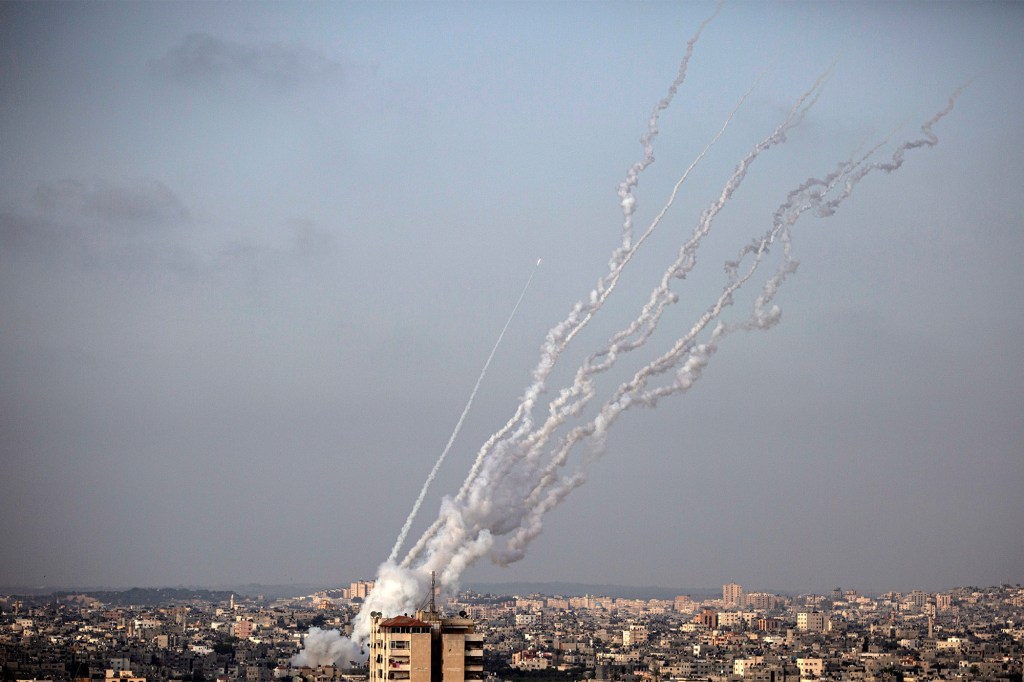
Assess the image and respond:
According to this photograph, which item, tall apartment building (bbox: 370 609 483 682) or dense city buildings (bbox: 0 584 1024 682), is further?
dense city buildings (bbox: 0 584 1024 682)

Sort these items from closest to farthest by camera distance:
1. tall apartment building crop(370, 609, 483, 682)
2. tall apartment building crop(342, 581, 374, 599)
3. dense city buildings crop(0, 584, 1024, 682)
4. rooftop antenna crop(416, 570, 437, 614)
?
tall apartment building crop(370, 609, 483, 682)
rooftop antenna crop(416, 570, 437, 614)
dense city buildings crop(0, 584, 1024, 682)
tall apartment building crop(342, 581, 374, 599)

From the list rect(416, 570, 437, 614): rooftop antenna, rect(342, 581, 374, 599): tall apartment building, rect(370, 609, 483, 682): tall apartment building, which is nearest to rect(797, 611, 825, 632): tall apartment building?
rect(342, 581, 374, 599): tall apartment building

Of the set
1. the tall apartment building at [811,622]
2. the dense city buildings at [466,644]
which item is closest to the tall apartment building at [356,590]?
the dense city buildings at [466,644]

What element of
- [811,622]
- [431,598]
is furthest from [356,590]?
[431,598]

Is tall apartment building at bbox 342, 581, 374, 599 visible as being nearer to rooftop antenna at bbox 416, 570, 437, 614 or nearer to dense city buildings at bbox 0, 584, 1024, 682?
dense city buildings at bbox 0, 584, 1024, 682

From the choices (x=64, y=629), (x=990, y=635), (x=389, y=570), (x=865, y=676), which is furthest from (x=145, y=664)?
(x=990, y=635)

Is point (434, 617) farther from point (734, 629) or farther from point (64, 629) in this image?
point (734, 629)

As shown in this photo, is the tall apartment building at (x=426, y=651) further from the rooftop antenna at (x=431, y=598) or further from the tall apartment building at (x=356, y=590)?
the tall apartment building at (x=356, y=590)
